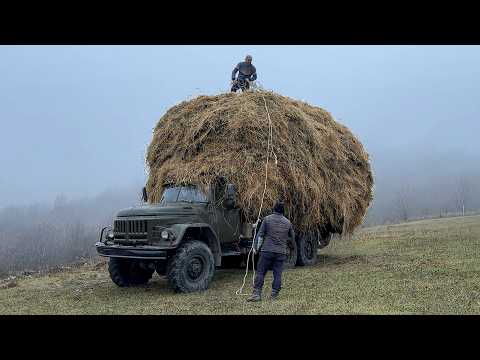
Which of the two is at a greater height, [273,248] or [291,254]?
[273,248]

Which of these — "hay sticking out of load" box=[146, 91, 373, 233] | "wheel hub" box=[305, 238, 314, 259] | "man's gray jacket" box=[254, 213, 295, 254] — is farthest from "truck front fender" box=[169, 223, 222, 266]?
"wheel hub" box=[305, 238, 314, 259]

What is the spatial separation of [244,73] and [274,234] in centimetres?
682

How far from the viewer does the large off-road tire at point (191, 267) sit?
9072 millimetres

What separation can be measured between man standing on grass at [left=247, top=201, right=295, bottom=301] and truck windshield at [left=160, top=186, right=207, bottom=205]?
2401 mm

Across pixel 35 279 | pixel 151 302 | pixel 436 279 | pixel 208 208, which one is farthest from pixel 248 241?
pixel 35 279

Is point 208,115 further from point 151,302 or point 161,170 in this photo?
point 151,302

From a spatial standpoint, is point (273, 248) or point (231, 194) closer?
point (273, 248)

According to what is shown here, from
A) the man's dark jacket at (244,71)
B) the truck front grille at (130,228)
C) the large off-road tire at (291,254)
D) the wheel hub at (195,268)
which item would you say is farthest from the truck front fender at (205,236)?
the man's dark jacket at (244,71)

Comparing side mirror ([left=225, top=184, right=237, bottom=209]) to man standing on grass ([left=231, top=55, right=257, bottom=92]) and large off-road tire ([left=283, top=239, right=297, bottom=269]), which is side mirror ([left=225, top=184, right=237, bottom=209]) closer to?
large off-road tire ([left=283, top=239, right=297, bottom=269])

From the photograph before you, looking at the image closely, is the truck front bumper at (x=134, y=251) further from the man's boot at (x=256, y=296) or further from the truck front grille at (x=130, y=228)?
the man's boot at (x=256, y=296)

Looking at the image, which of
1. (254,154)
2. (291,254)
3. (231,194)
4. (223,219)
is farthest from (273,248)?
(291,254)

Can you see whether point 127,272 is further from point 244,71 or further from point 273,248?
point 244,71

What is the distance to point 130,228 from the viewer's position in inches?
380

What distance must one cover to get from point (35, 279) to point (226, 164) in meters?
6.21
